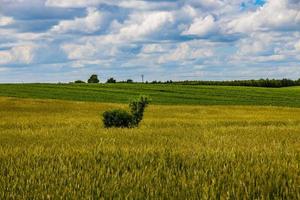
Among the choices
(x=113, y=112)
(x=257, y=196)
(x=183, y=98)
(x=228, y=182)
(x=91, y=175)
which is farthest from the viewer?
(x=183, y=98)

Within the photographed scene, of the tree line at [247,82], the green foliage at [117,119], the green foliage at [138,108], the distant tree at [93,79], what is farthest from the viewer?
the distant tree at [93,79]

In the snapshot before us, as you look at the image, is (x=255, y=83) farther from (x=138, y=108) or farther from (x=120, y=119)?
(x=120, y=119)

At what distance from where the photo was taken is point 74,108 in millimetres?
61500

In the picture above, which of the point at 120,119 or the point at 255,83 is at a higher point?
the point at 120,119

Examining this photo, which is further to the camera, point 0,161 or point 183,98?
point 183,98

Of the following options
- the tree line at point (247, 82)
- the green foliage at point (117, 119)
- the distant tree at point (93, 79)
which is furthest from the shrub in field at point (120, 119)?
the distant tree at point (93, 79)

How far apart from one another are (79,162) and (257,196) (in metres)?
3.81

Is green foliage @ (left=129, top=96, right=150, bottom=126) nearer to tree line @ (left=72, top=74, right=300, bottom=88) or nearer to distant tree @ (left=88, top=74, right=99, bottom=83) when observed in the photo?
tree line @ (left=72, top=74, right=300, bottom=88)

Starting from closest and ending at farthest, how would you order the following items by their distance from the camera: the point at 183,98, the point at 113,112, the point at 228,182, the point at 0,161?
the point at 228,182
the point at 0,161
the point at 113,112
the point at 183,98

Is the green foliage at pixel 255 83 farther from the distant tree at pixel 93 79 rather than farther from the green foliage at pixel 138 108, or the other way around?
the green foliage at pixel 138 108

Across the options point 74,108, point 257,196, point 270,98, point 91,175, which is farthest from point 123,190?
point 270,98

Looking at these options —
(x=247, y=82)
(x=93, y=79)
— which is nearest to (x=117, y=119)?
(x=247, y=82)

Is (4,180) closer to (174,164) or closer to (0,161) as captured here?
(0,161)

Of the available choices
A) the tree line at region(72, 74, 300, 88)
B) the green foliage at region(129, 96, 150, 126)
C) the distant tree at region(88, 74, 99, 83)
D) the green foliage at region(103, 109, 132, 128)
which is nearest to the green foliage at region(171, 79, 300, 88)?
the tree line at region(72, 74, 300, 88)
